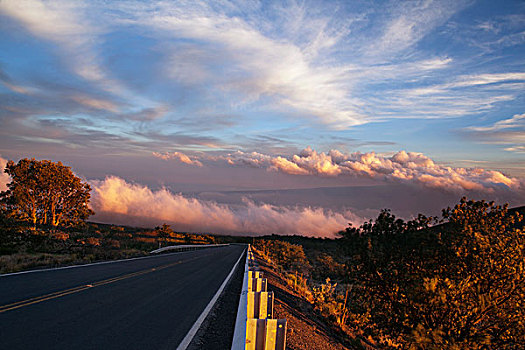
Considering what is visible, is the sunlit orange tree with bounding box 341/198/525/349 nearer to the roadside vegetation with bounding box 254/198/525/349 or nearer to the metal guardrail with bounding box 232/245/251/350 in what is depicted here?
the roadside vegetation with bounding box 254/198/525/349

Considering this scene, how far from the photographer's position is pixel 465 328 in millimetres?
7055

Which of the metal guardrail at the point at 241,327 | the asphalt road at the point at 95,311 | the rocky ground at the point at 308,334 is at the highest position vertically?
the metal guardrail at the point at 241,327

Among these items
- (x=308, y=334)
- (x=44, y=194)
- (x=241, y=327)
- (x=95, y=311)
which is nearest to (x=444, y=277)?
(x=308, y=334)

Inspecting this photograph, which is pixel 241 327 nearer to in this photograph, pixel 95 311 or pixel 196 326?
pixel 196 326

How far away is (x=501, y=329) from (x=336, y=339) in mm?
3883

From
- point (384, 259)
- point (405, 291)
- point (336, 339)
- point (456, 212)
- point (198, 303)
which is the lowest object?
point (336, 339)

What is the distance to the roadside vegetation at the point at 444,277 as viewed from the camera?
6.78m

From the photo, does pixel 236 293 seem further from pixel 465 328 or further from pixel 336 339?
pixel 465 328

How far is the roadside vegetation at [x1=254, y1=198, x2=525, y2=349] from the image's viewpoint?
6777 mm

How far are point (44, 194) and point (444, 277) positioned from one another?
45.3 meters

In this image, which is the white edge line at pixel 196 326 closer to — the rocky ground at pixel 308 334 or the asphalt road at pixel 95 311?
the asphalt road at pixel 95 311

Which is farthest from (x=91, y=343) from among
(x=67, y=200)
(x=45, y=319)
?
(x=67, y=200)

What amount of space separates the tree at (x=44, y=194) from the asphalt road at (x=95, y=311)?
32.3 metres

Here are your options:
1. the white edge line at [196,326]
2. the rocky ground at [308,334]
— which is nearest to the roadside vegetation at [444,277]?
the rocky ground at [308,334]
